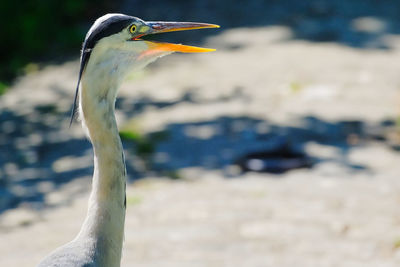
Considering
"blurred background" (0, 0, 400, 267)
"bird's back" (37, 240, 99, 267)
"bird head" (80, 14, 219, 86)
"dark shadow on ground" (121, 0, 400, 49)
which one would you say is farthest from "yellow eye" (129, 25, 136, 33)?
"dark shadow on ground" (121, 0, 400, 49)

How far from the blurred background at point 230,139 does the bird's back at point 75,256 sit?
4.90ft

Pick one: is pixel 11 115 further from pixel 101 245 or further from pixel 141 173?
pixel 101 245

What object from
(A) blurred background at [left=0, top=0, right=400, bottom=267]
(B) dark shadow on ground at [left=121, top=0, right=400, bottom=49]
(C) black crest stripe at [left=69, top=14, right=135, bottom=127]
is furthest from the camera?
(B) dark shadow on ground at [left=121, top=0, right=400, bottom=49]

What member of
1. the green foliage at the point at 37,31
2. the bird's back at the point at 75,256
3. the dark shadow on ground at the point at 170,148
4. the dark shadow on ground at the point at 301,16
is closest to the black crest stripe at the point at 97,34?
the bird's back at the point at 75,256

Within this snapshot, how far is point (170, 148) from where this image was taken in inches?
287

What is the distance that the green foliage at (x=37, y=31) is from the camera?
11242 millimetres

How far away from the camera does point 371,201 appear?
5.72 m

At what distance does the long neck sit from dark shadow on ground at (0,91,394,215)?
285 cm

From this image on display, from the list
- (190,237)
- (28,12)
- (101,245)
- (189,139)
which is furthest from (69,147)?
(28,12)

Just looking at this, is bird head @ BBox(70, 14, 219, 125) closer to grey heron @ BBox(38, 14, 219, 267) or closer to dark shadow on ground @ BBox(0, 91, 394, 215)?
grey heron @ BBox(38, 14, 219, 267)

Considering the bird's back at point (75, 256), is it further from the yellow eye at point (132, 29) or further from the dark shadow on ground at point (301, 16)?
the dark shadow on ground at point (301, 16)

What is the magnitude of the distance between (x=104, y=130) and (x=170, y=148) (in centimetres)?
386

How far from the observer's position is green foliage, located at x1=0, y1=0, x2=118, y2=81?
36.9ft

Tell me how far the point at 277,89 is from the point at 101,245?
5593 mm
